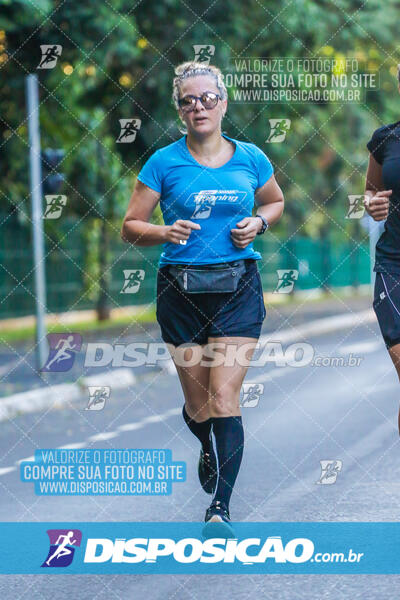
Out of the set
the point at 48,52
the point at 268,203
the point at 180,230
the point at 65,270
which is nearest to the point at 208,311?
the point at 180,230

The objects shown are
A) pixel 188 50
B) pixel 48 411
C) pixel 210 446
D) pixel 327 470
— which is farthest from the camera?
pixel 188 50

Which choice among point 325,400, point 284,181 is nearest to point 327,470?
point 325,400

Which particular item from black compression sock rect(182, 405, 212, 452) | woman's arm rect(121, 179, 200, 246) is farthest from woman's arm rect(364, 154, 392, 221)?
black compression sock rect(182, 405, 212, 452)

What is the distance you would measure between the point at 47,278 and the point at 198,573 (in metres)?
19.5

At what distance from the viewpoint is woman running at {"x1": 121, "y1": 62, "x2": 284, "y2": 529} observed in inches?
212

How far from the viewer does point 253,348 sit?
18.1ft

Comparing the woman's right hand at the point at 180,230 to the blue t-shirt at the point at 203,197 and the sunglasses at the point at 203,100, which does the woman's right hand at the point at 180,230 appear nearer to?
the blue t-shirt at the point at 203,197

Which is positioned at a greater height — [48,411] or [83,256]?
[48,411]

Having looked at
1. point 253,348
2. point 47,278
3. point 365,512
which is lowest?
point 47,278

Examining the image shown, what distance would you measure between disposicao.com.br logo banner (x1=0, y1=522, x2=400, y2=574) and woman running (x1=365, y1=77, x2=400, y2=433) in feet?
2.49

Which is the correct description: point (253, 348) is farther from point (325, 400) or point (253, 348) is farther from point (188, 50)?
point (188, 50)

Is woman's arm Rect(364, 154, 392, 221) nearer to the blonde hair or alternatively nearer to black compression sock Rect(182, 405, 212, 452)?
the blonde hair

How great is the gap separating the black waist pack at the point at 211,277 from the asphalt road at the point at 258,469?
3.92 feet

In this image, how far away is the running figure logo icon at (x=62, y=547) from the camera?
16.8 feet
